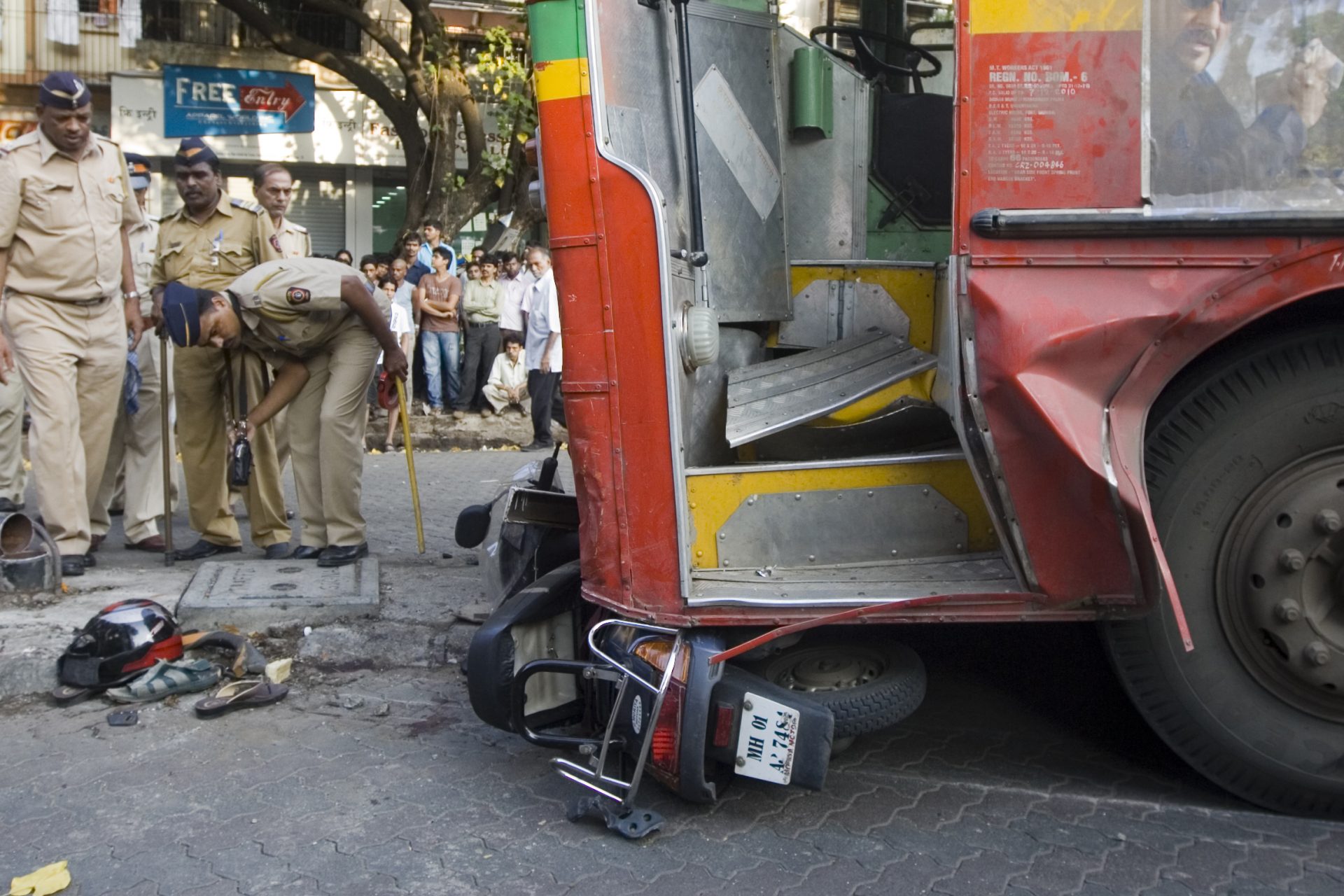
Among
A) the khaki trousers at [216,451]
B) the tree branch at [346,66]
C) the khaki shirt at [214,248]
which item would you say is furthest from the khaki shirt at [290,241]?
the tree branch at [346,66]

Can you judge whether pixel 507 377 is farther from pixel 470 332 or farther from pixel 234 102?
pixel 234 102

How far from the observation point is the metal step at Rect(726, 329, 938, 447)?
343 centimetres

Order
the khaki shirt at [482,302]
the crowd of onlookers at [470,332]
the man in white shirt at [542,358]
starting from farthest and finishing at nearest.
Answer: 1. the khaki shirt at [482,302]
2. the crowd of onlookers at [470,332]
3. the man in white shirt at [542,358]

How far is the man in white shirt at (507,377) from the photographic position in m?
11.8

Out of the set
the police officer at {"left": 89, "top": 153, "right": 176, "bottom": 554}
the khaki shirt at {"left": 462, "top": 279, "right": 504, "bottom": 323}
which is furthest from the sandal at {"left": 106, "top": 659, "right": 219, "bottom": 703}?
A: the khaki shirt at {"left": 462, "top": 279, "right": 504, "bottom": 323}

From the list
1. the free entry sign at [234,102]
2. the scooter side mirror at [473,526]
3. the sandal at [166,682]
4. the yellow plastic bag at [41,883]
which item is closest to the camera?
the yellow plastic bag at [41,883]

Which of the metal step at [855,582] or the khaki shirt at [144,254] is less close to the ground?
the khaki shirt at [144,254]

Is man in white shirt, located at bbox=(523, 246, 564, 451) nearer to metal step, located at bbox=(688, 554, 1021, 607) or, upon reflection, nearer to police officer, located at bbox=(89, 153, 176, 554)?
police officer, located at bbox=(89, 153, 176, 554)

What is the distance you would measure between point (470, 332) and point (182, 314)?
7166mm

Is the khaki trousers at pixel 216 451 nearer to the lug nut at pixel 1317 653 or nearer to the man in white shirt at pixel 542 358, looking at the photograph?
the lug nut at pixel 1317 653

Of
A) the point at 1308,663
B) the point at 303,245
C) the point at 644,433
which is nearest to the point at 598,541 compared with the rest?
the point at 644,433

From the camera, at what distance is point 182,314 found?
5027 mm

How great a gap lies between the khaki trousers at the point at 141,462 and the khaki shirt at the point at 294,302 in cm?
76

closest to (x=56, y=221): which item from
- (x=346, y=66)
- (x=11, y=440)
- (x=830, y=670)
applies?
(x=11, y=440)
